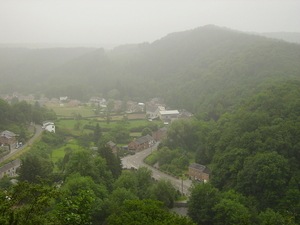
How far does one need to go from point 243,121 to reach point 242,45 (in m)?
56.9

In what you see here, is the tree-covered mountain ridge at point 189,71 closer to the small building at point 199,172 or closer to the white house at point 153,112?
the white house at point 153,112

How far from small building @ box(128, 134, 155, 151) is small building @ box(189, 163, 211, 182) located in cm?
1132

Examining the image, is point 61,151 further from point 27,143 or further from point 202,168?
point 202,168

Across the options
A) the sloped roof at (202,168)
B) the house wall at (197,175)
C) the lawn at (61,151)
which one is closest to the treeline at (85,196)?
the lawn at (61,151)

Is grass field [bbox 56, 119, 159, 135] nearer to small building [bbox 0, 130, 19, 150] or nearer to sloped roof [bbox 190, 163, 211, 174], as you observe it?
small building [bbox 0, 130, 19, 150]

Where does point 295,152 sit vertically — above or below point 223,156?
above

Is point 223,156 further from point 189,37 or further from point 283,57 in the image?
→ point 189,37

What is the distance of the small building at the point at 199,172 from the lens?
27.3 meters

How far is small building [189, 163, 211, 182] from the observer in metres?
27.3

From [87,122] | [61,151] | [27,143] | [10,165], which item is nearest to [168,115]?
[87,122]

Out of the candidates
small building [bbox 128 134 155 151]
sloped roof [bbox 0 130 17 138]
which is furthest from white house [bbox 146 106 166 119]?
sloped roof [bbox 0 130 17 138]

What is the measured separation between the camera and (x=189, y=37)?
102 metres

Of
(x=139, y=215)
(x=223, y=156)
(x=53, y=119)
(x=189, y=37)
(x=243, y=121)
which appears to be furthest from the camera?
(x=189, y=37)

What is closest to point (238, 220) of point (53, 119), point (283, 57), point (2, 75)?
point (53, 119)
